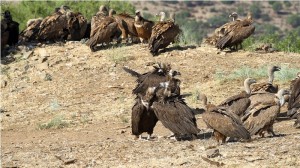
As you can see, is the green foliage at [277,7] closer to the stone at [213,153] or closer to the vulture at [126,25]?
the vulture at [126,25]

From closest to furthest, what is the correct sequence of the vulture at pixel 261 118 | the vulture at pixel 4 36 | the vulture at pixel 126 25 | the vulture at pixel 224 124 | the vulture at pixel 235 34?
the vulture at pixel 224 124 < the vulture at pixel 261 118 < the vulture at pixel 235 34 < the vulture at pixel 126 25 < the vulture at pixel 4 36

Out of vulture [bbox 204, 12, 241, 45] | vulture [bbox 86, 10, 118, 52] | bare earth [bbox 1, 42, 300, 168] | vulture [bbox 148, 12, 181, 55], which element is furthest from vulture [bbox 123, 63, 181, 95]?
vulture [bbox 86, 10, 118, 52]

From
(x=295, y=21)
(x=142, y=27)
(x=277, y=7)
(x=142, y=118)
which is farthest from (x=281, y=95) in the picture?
(x=277, y=7)

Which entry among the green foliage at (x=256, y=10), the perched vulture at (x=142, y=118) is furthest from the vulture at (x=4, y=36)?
the green foliage at (x=256, y=10)

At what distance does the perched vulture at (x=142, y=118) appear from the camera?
12.7 meters

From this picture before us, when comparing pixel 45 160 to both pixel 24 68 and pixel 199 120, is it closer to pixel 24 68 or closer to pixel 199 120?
pixel 199 120

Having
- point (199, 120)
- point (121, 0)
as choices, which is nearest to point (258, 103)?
point (199, 120)

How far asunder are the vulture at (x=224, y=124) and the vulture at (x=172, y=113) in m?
0.34

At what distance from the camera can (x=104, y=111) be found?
16609 mm

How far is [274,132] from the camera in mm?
13055

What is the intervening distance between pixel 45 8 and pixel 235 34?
11372 mm

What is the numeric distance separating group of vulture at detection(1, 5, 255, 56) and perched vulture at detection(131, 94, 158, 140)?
6805 mm

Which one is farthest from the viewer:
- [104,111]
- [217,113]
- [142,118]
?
[104,111]

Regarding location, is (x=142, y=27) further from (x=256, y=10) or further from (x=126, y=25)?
(x=256, y=10)
